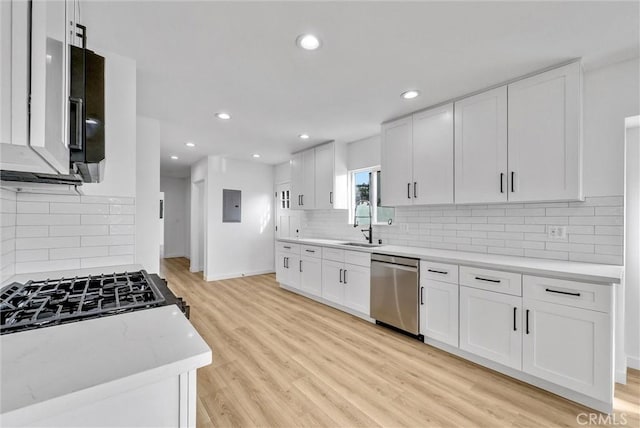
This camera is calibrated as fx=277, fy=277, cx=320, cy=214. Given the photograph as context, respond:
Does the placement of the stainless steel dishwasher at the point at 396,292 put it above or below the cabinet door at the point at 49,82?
below

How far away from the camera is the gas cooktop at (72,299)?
970 mm

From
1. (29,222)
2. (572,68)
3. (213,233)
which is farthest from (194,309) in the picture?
(572,68)

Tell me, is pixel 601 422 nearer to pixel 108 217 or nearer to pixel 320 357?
pixel 320 357

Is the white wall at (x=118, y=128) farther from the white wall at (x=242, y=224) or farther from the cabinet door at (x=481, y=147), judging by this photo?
the white wall at (x=242, y=224)

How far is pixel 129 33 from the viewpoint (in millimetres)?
1762

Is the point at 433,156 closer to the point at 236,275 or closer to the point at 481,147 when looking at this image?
the point at 481,147

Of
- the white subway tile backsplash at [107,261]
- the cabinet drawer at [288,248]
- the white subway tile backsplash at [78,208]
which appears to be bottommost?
the cabinet drawer at [288,248]

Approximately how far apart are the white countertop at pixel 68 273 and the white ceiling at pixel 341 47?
151 centimetres

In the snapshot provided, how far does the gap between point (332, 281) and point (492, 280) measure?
2.01 meters

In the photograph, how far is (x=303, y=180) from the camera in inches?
191

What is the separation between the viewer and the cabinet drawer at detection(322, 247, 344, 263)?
3.68 meters

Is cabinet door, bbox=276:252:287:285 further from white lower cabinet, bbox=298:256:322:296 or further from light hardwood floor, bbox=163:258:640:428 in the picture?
light hardwood floor, bbox=163:258:640:428

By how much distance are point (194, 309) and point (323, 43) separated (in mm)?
3553

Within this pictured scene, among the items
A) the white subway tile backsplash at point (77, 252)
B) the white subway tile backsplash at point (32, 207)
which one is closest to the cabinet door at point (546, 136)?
the white subway tile backsplash at point (77, 252)
